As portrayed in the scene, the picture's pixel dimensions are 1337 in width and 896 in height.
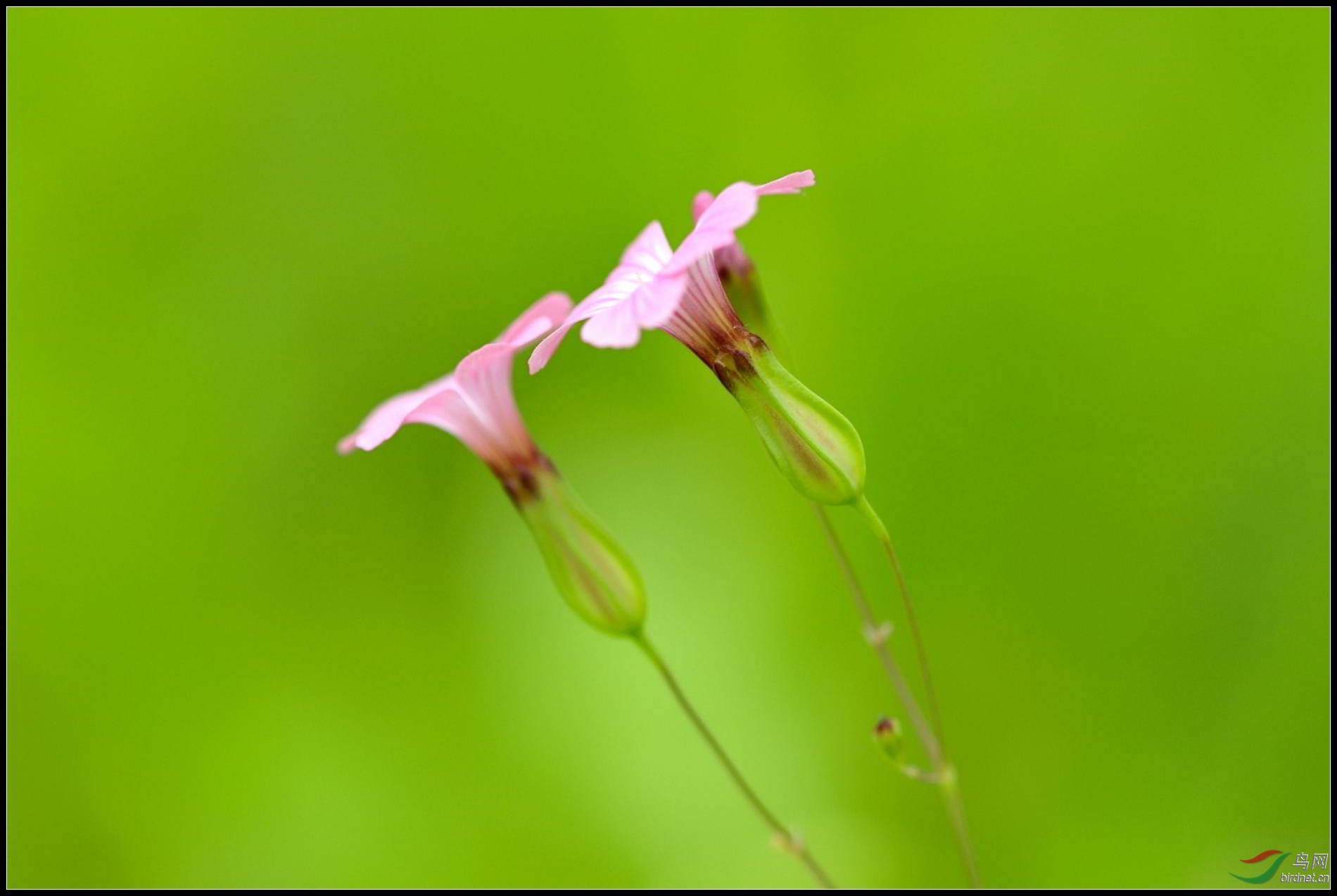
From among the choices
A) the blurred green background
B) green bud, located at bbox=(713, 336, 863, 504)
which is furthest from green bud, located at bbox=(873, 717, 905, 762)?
the blurred green background

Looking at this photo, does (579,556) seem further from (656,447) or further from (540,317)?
(656,447)

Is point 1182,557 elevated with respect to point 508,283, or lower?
lower

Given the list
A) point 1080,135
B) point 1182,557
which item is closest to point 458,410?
point 1182,557

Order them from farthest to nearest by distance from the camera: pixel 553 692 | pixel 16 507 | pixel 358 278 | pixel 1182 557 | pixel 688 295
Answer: pixel 358 278
pixel 16 507
pixel 553 692
pixel 1182 557
pixel 688 295

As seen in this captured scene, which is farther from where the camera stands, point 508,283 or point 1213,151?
point 508,283

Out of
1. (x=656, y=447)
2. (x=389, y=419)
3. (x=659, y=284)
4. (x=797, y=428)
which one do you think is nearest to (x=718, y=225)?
(x=659, y=284)

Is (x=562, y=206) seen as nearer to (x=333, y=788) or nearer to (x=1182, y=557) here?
(x=333, y=788)
